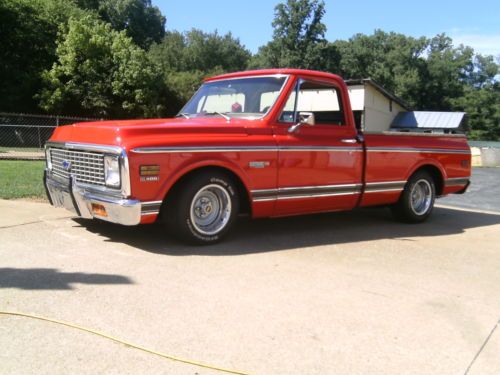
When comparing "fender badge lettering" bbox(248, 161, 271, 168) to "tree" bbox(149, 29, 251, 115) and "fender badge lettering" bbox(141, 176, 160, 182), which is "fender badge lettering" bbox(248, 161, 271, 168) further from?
"tree" bbox(149, 29, 251, 115)

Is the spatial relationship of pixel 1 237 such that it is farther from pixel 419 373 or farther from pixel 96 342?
pixel 419 373

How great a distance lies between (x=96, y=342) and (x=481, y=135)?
75.5 meters

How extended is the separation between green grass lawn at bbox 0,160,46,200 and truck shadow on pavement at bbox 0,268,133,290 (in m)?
3.88

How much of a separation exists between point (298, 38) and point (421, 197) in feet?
211

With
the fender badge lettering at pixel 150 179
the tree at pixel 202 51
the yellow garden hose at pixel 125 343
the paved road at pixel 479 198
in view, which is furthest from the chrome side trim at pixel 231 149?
the tree at pixel 202 51

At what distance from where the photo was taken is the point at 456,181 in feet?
27.1

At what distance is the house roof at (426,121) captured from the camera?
4759 centimetres

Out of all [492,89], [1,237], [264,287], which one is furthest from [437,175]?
[492,89]

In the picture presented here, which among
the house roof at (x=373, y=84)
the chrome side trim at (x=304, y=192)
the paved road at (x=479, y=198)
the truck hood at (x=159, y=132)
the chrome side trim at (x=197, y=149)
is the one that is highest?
the house roof at (x=373, y=84)

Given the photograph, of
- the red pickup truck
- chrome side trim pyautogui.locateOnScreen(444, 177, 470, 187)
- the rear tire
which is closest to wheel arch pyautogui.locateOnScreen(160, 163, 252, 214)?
the red pickup truck

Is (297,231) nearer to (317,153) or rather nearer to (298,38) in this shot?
(317,153)

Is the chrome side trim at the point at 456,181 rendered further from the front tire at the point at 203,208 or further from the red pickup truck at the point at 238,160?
the front tire at the point at 203,208

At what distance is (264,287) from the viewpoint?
439cm

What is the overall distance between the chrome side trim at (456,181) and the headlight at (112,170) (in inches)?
209
